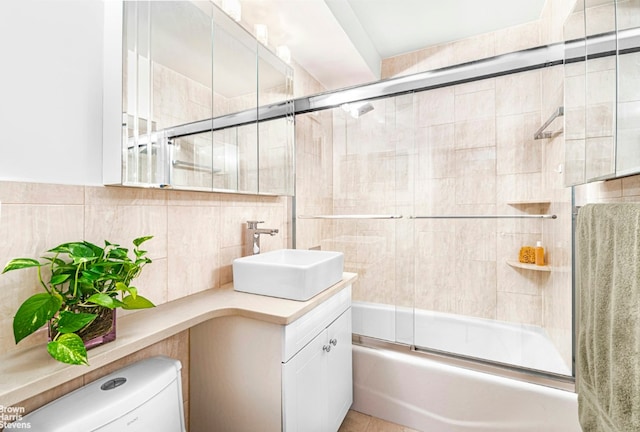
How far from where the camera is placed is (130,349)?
32.0 inches

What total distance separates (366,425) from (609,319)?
1374mm

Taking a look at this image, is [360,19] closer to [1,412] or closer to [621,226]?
[621,226]

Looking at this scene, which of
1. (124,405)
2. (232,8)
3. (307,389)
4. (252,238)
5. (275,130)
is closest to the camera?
(124,405)

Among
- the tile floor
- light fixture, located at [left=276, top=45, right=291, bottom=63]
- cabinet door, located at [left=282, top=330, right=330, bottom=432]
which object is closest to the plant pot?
cabinet door, located at [left=282, top=330, right=330, bottom=432]

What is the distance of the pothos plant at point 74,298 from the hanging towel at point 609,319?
47.4 inches

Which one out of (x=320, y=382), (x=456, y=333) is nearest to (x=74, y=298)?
(x=320, y=382)

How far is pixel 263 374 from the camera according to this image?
3.70ft

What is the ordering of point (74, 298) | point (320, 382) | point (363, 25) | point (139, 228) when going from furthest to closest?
point (363, 25) → point (320, 382) → point (139, 228) → point (74, 298)

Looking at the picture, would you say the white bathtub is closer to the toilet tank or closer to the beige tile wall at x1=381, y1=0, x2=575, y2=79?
the toilet tank

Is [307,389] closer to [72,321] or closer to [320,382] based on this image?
[320,382]

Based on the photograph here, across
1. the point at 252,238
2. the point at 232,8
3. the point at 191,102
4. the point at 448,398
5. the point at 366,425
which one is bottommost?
the point at 366,425

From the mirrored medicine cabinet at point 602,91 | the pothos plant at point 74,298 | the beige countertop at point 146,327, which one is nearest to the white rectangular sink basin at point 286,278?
the beige countertop at point 146,327

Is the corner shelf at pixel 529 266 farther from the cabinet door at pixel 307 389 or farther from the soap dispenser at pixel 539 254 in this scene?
the cabinet door at pixel 307 389

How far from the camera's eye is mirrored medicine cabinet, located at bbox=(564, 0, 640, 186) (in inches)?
31.0
